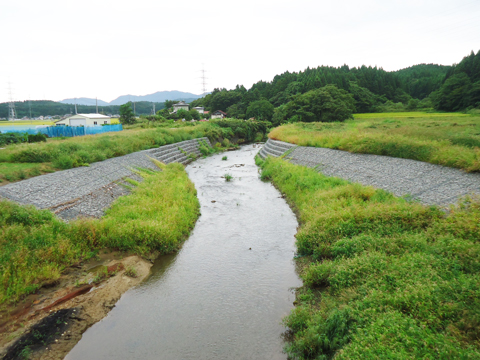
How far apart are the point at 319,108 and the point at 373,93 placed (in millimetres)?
43743

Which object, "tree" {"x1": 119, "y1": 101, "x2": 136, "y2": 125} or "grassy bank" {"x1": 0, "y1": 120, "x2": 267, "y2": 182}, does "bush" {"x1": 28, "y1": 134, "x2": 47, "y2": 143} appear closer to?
"grassy bank" {"x1": 0, "y1": 120, "x2": 267, "y2": 182}

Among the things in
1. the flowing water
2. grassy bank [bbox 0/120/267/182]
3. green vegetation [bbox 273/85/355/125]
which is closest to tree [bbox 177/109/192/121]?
green vegetation [bbox 273/85/355/125]

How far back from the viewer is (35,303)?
25.0 ft

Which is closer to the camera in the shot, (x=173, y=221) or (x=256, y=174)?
(x=173, y=221)

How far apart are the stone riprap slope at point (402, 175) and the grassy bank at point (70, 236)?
374 inches

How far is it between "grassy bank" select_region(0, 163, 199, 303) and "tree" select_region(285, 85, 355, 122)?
1847 inches

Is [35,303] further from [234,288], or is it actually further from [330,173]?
[330,173]

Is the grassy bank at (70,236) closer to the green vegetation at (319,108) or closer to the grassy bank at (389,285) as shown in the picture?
the grassy bank at (389,285)

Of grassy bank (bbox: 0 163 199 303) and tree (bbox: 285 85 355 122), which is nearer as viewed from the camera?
grassy bank (bbox: 0 163 199 303)

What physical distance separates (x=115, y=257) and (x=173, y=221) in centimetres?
309

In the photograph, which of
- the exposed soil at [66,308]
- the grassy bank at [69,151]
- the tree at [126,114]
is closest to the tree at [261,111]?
the tree at [126,114]

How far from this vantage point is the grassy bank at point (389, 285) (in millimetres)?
4836

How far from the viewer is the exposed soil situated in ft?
21.3

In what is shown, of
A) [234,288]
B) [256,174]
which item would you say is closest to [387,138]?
[256,174]
